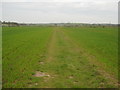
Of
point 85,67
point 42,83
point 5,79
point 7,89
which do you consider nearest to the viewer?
point 7,89

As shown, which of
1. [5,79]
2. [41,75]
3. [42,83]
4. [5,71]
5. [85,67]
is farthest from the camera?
[85,67]

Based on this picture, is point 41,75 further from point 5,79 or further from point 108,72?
point 108,72

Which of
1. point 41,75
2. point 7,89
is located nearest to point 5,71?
point 41,75

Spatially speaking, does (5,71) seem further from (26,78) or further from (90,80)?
(90,80)

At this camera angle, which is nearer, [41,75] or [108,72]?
[41,75]

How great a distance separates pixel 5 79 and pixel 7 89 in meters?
1.07

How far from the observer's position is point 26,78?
702 centimetres

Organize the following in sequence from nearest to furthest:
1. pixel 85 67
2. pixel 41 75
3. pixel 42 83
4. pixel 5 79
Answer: pixel 42 83, pixel 5 79, pixel 41 75, pixel 85 67

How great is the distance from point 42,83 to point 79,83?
1.30 meters

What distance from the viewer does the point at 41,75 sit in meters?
7.53

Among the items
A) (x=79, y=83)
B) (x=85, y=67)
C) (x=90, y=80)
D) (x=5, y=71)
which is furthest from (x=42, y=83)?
(x=85, y=67)

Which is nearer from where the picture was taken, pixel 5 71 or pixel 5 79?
pixel 5 79

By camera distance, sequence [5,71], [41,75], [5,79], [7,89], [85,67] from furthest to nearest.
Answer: [85,67]
[5,71]
[41,75]
[5,79]
[7,89]

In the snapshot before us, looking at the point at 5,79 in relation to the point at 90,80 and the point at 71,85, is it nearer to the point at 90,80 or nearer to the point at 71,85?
the point at 71,85
